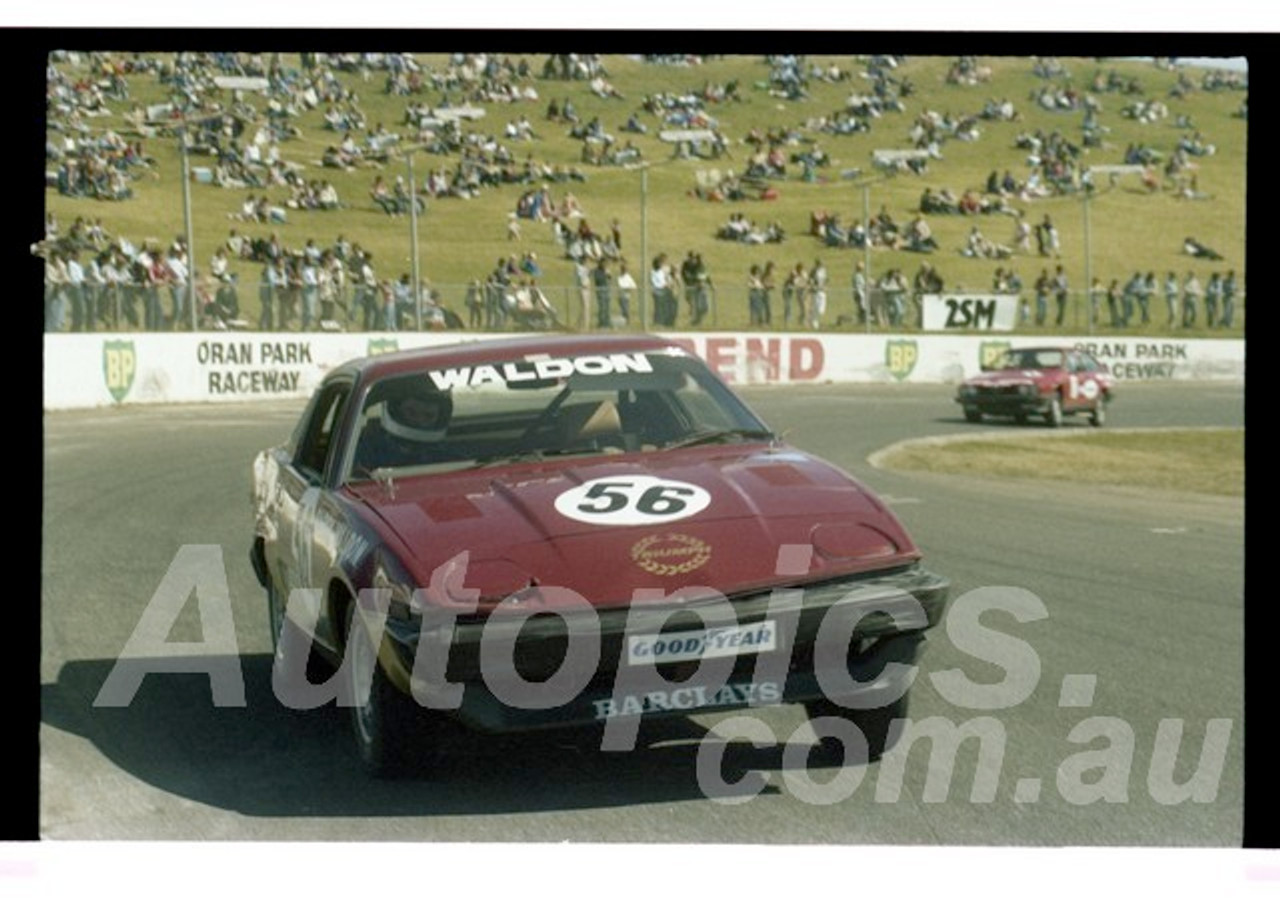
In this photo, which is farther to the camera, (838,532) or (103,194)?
(103,194)

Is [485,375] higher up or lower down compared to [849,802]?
higher up

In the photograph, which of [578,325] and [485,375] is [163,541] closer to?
[485,375]

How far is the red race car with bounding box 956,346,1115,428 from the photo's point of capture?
86.1 ft

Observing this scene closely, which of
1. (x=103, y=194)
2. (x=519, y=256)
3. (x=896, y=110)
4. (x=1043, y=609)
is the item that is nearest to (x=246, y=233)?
(x=103, y=194)

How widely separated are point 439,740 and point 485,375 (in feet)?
4.71

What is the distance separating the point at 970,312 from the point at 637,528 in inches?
1227

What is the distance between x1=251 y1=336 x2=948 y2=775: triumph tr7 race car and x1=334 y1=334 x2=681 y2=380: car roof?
0.5 inches

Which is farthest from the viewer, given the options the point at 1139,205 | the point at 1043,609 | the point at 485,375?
the point at 1139,205

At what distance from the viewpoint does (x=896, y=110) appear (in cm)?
4603

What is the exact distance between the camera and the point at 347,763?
18.9ft

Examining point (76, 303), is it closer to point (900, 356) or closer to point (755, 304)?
point (755, 304)

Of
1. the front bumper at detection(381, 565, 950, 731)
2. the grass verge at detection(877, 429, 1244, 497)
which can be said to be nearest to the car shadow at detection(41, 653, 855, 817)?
the front bumper at detection(381, 565, 950, 731)

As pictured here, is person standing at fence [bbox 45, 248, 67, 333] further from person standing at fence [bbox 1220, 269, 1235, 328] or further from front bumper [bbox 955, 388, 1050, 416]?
person standing at fence [bbox 1220, 269, 1235, 328]

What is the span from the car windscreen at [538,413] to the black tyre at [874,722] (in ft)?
3.54
